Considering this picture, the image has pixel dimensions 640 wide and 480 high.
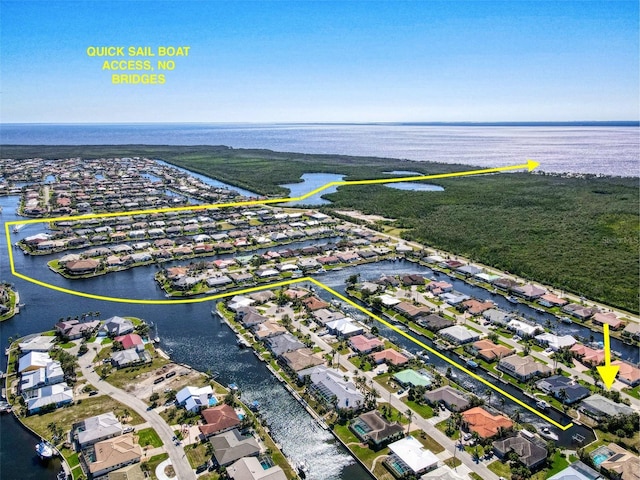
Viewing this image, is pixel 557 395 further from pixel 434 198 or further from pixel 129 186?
pixel 129 186

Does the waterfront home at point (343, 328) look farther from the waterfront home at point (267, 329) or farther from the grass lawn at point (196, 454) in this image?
the grass lawn at point (196, 454)

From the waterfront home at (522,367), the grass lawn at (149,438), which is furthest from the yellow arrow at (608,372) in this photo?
the grass lawn at (149,438)

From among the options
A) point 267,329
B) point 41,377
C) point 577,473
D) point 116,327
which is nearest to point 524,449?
point 577,473

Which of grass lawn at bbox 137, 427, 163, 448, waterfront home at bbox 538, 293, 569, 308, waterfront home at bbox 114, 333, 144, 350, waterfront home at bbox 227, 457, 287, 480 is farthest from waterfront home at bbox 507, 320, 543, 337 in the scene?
waterfront home at bbox 114, 333, 144, 350

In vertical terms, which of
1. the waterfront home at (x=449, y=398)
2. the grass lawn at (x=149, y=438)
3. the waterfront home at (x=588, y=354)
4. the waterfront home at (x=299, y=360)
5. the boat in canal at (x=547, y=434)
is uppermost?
the waterfront home at (x=299, y=360)

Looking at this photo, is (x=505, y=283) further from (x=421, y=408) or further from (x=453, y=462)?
(x=453, y=462)

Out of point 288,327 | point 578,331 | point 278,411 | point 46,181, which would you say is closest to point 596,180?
point 578,331
